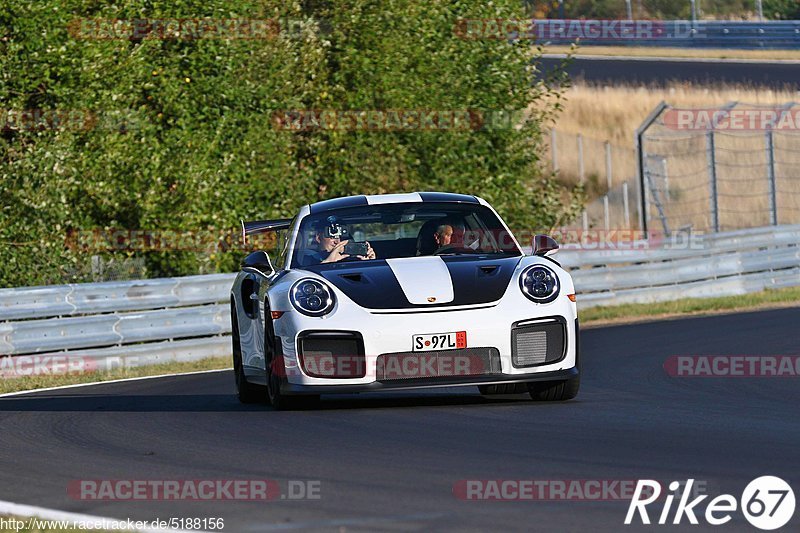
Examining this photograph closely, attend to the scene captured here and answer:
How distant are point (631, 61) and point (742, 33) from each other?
432cm

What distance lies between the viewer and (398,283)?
9.15 meters

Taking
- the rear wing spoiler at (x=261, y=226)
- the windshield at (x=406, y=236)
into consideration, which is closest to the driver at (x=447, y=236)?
the windshield at (x=406, y=236)

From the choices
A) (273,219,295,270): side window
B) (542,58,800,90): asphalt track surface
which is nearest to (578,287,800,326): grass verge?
(273,219,295,270): side window

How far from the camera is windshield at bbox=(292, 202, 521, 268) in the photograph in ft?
33.3

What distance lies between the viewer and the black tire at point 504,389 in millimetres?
10041

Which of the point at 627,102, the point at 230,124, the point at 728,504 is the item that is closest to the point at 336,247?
the point at 728,504

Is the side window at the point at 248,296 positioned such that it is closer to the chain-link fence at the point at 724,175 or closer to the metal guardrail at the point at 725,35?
the chain-link fence at the point at 724,175

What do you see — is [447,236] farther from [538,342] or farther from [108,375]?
[108,375]

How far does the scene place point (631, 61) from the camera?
165ft

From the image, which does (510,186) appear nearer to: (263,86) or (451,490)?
(263,86)

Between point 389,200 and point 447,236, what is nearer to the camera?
point 447,236

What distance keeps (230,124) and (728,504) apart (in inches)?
689

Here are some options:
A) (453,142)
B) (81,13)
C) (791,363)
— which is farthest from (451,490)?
(453,142)

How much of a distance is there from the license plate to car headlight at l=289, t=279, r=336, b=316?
0.58 meters
